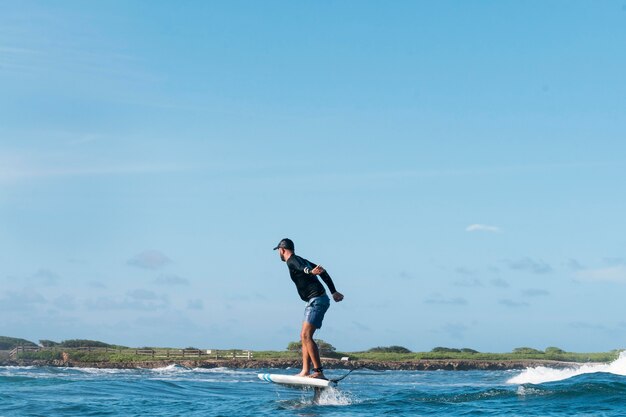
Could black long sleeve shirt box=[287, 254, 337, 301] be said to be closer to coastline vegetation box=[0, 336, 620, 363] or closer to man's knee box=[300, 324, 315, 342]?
man's knee box=[300, 324, 315, 342]

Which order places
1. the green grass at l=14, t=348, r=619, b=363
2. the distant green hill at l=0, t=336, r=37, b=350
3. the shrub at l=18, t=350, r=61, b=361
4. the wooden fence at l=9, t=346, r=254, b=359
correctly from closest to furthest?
the green grass at l=14, t=348, r=619, b=363, the wooden fence at l=9, t=346, r=254, b=359, the shrub at l=18, t=350, r=61, b=361, the distant green hill at l=0, t=336, r=37, b=350

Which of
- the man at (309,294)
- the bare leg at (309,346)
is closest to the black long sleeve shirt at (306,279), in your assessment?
the man at (309,294)

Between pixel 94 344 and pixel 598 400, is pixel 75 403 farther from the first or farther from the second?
pixel 94 344

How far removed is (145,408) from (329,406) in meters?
3.84

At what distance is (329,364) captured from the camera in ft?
261

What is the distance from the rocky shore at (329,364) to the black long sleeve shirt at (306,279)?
6507 centimetres

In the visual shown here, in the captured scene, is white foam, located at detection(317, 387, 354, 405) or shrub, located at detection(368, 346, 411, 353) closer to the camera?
white foam, located at detection(317, 387, 354, 405)

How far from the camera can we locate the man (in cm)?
1515

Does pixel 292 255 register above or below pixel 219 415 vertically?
above

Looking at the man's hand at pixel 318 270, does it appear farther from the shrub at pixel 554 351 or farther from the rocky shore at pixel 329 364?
the shrub at pixel 554 351

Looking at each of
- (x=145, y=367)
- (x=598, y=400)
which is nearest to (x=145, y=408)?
(x=598, y=400)

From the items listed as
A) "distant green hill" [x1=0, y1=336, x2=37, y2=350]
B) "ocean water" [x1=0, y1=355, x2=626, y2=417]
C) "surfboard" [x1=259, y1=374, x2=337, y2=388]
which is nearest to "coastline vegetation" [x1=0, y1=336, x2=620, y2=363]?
"distant green hill" [x1=0, y1=336, x2=37, y2=350]

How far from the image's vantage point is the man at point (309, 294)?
49.7 feet

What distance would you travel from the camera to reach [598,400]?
694 inches
